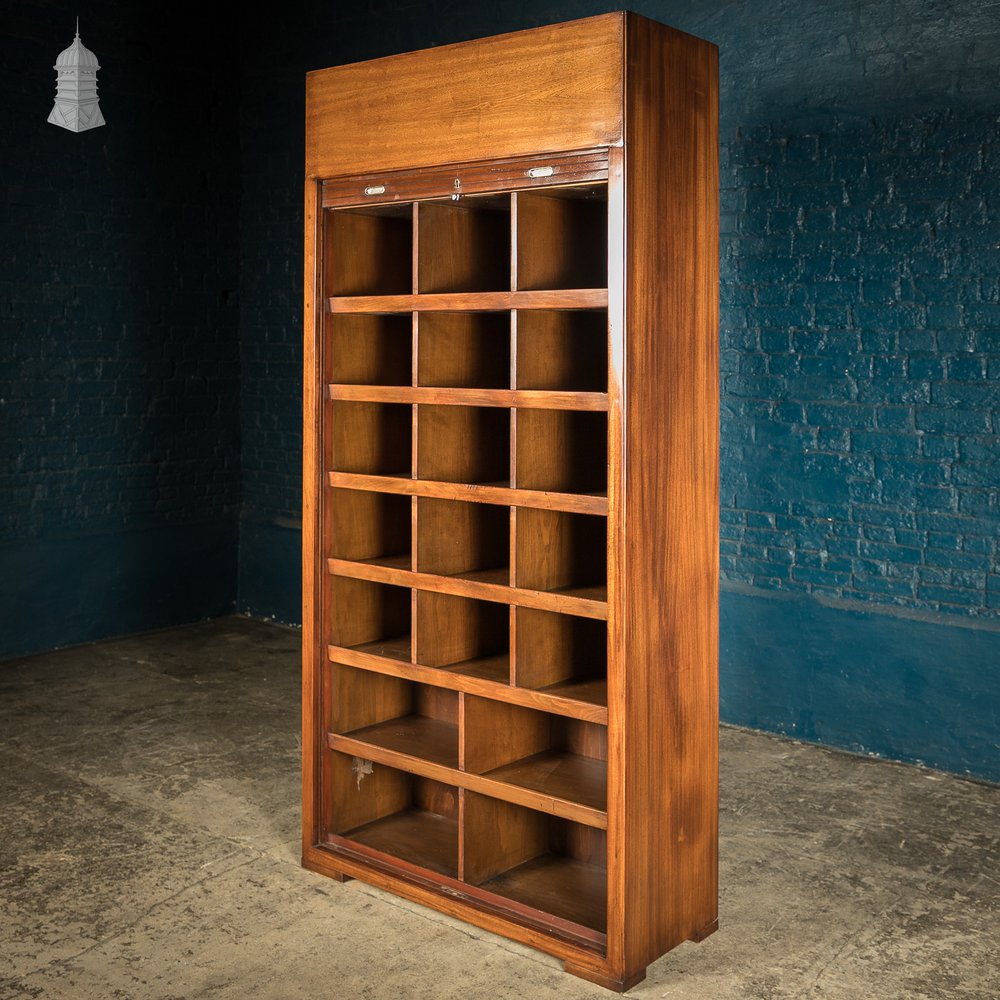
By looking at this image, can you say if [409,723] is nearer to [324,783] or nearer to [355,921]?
[324,783]

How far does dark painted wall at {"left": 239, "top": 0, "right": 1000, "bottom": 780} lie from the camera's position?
441 centimetres

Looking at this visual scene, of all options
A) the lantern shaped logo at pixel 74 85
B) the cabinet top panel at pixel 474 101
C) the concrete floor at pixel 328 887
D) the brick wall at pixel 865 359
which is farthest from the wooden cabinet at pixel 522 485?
the lantern shaped logo at pixel 74 85

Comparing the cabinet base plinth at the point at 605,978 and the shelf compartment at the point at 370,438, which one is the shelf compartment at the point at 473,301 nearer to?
the shelf compartment at the point at 370,438

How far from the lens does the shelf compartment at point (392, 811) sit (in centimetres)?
357

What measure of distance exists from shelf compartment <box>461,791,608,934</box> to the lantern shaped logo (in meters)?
4.49

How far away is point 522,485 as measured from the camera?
3152mm

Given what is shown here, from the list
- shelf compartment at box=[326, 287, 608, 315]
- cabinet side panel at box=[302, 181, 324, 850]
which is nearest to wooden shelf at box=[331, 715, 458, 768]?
cabinet side panel at box=[302, 181, 324, 850]

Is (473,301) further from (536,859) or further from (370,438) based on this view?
(536,859)

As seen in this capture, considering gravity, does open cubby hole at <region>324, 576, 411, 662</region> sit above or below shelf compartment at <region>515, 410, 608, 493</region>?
Result: below

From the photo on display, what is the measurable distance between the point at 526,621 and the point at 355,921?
0.97m

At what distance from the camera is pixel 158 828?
3.99m

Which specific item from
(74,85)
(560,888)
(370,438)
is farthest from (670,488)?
(74,85)

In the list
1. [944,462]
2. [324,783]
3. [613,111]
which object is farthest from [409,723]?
[944,462]

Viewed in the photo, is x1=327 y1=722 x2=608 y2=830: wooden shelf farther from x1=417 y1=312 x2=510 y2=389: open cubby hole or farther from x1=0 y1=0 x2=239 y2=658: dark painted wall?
x1=0 y1=0 x2=239 y2=658: dark painted wall
